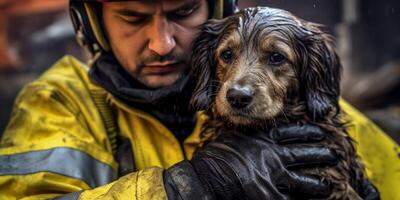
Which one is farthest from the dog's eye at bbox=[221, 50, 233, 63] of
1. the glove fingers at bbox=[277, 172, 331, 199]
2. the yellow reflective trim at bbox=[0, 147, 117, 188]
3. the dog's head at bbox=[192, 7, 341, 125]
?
the yellow reflective trim at bbox=[0, 147, 117, 188]

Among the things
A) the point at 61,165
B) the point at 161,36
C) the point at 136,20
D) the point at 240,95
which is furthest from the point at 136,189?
the point at 136,20

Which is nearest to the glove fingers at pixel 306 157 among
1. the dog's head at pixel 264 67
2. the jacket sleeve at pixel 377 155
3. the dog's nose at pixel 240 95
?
the dog's head at pixel 264 67

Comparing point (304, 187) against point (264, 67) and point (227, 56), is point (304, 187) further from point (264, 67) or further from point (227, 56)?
point (227, 56)

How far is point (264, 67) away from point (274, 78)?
68 mm

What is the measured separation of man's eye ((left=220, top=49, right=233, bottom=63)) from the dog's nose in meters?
0.27

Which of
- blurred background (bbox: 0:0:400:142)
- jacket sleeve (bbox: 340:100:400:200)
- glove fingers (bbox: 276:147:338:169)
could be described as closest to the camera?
glove fingers (bbox: 276:147:338:169)

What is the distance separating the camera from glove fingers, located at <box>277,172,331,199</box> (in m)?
3.03

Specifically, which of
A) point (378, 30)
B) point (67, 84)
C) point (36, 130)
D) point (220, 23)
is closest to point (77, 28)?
point (67, 84)

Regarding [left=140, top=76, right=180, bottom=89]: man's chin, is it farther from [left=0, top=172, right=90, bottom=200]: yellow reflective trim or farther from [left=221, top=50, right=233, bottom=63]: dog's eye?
[left=0, top=172, right=90, bottom=200]: yellow reflective trim

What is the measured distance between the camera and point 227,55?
322 cm

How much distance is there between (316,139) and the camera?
10.5 feet

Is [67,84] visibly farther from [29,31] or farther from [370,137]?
[29,31]

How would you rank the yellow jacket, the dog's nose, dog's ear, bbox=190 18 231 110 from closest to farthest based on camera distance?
the dog's nose
the yellow jacket
dog's ear, bbox=190 18 231 110

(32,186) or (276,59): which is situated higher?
(276,59)
